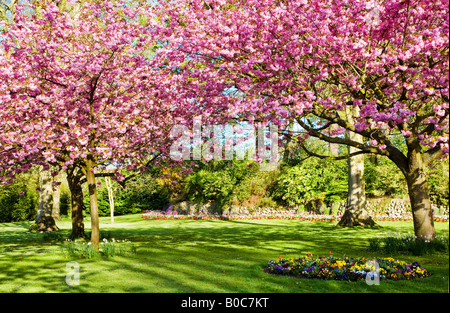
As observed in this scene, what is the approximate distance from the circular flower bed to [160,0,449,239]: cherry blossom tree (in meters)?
2.57

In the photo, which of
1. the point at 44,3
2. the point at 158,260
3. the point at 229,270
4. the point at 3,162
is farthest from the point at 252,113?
the point at 3,162

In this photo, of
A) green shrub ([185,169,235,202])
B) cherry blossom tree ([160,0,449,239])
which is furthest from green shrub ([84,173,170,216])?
cherry blossom tree ([160,0,449,239])

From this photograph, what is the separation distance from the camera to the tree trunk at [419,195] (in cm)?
1083

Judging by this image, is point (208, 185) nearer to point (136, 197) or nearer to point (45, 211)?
point (136, 197)

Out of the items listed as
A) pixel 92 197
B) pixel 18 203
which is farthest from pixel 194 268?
pixel 18 203

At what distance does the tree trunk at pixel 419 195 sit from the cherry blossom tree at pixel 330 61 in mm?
25

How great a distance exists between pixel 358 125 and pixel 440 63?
6.31 feet

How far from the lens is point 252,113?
33.7 feet

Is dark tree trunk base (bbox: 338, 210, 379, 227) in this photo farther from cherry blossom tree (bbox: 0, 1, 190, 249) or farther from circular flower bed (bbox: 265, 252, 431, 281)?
circular flower bed (bbox: 265, 252, 431, 281)

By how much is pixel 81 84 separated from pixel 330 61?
22.0 feet

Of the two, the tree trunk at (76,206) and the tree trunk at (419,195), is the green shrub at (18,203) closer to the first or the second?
the tree trunk at (76,206)

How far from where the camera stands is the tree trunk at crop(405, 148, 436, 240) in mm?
10828

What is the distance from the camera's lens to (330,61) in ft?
30.7

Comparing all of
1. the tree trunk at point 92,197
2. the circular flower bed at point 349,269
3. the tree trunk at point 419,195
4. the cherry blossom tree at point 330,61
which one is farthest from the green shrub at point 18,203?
the tree trunk at point 419,195
